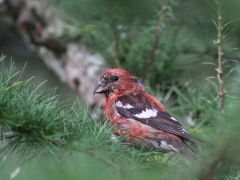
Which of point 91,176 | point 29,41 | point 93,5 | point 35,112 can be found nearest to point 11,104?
point 35,112

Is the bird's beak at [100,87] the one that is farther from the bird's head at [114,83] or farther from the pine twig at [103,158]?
the pine twig at [103,158]

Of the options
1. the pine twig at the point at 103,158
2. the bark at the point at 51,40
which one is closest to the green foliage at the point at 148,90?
the pine twig at the point at 103,158

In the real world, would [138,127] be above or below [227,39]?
below

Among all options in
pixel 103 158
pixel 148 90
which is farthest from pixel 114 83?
pixel 103 158

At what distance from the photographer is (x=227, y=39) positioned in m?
4.62

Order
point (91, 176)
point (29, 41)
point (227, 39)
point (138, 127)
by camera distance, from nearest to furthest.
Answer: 1. point (91, 176)
2. point (138, 127)
3. point (227, 39)
4. point (29, 41)

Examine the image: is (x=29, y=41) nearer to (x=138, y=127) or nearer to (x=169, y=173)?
(x=138, y=127)

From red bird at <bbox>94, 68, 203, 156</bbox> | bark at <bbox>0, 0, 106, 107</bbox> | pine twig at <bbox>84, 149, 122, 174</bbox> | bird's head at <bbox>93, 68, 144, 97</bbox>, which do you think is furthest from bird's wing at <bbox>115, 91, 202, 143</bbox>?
pine twig at <bbox>84, 149, 122, 174</bbox>

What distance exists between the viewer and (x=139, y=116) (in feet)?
13.4

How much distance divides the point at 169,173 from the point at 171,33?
2872mm

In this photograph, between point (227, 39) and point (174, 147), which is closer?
point (174, 147)

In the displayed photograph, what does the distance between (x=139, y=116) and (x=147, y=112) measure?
11 centimetres

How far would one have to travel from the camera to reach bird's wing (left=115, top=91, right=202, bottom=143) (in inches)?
152

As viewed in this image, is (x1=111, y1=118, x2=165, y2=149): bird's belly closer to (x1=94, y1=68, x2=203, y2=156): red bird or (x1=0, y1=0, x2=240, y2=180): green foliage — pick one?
(x1=94, y1=68, x2=203, y2=156): red bird
